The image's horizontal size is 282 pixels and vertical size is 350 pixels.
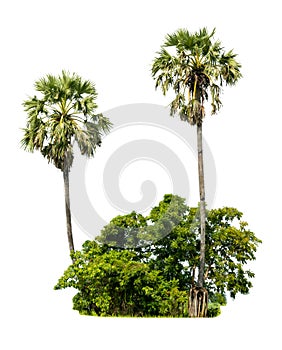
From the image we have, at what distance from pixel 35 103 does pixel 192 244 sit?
1003cm

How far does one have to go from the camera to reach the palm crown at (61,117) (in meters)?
34.7

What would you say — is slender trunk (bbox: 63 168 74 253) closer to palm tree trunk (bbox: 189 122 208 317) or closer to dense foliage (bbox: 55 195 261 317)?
dense foliage (bbox: 55 195 261 317)

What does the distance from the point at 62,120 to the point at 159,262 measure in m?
8.21

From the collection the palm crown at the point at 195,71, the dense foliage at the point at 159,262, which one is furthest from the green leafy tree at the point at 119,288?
the palm crown at the point at 195,71

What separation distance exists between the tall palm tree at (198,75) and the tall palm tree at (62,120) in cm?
421

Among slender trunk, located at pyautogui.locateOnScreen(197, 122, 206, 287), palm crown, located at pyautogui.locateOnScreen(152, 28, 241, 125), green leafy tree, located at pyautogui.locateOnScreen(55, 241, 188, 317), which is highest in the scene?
palm crown, located at pyautogui.locateOnScreen(152, 28, 241, 125)

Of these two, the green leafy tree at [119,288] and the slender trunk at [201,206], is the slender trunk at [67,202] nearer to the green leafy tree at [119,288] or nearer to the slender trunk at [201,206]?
the green leafy tree at [119,288]

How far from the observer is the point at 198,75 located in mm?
33031

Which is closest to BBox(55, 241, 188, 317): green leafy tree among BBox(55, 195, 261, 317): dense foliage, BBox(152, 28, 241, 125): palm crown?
BBox(55, 195, 261, 317): dense foliage

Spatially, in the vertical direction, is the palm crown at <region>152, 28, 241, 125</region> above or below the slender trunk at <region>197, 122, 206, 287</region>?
above

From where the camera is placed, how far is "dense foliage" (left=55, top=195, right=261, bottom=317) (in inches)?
1330

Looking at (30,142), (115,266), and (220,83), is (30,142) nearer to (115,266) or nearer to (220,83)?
(115,266)

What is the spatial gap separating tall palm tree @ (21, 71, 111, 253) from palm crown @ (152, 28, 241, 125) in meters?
4.18

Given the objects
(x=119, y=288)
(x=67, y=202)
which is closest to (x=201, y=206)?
(x=119, y=288)
